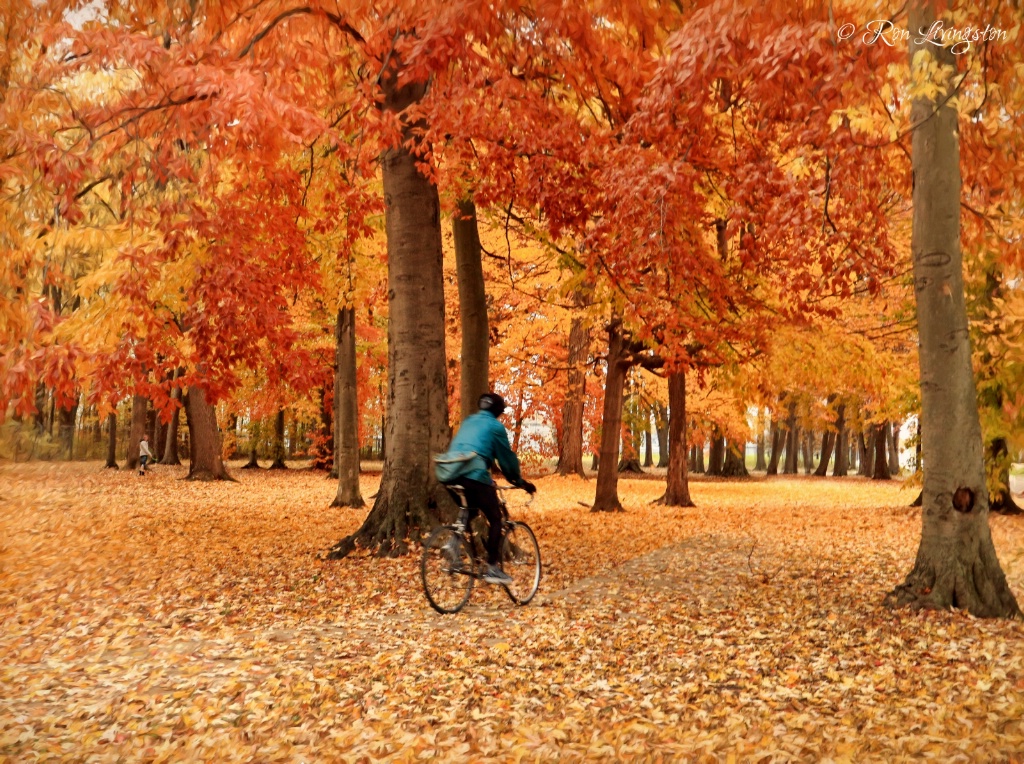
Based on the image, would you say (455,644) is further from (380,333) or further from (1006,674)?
(380,333)

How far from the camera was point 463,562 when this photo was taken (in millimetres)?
8070

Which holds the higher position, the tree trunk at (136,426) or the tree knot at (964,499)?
the tree trunk at (136,426)

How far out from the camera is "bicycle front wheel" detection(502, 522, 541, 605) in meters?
8.66

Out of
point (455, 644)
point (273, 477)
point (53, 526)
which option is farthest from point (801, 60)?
point (273, 477)

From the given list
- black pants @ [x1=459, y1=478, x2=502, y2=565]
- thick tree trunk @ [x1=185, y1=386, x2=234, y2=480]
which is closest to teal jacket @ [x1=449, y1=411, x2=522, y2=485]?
black pants @ [x1=459, y1=478, x2=502, y2=565]

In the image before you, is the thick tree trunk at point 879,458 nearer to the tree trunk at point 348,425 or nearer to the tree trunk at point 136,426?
the tree trunk at point 348,425

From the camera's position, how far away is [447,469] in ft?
25.4

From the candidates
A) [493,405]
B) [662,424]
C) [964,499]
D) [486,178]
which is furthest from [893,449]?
[493,405]

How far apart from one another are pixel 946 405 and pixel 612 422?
10.5 m

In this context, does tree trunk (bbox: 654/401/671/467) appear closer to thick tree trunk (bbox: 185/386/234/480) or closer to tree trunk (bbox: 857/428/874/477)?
tree trunk (bbox: 857/428/874/477)

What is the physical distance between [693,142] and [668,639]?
16.3 ft

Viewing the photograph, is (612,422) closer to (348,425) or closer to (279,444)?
(348,425)

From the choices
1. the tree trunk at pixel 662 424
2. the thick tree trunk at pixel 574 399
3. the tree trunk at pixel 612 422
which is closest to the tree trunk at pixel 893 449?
the tree trunk at pixel 662 424

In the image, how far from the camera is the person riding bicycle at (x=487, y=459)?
25.1 ft
